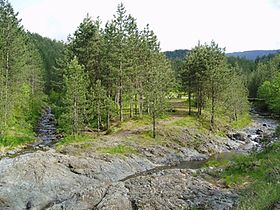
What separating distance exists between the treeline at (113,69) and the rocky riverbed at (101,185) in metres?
13.0

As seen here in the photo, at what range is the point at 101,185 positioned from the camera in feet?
95.2

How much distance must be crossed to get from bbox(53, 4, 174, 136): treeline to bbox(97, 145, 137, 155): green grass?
27.5 ft

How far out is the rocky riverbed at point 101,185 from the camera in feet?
82.5

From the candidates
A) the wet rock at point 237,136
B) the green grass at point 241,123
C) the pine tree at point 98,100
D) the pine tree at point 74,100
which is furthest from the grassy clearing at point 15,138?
the green grass at point 241,123

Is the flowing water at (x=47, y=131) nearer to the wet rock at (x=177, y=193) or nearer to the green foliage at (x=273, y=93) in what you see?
the wet rock at (x=177, y=193)

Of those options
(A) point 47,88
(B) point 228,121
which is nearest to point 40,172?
(B) point 228,121

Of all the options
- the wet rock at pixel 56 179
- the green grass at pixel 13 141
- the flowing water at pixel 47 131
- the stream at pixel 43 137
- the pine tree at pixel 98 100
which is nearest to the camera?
the wet rock at pixel 56 179

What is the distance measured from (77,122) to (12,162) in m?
16.7

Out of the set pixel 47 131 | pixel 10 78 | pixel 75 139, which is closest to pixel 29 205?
pixel 75 139

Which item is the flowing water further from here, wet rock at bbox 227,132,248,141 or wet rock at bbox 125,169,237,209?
wet rock at bbox 227,132,248,141

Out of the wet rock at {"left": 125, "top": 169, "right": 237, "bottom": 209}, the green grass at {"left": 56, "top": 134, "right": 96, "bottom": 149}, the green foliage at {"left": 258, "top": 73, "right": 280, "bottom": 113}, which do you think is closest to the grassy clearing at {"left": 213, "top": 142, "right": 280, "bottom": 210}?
the wet rock at {"left": 125, "top": 169, "right": 237, "bottom": 209}

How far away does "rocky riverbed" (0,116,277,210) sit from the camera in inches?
990

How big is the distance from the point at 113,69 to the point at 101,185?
3143cm

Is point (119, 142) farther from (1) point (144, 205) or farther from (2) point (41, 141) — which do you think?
(1) point (144, 205)
